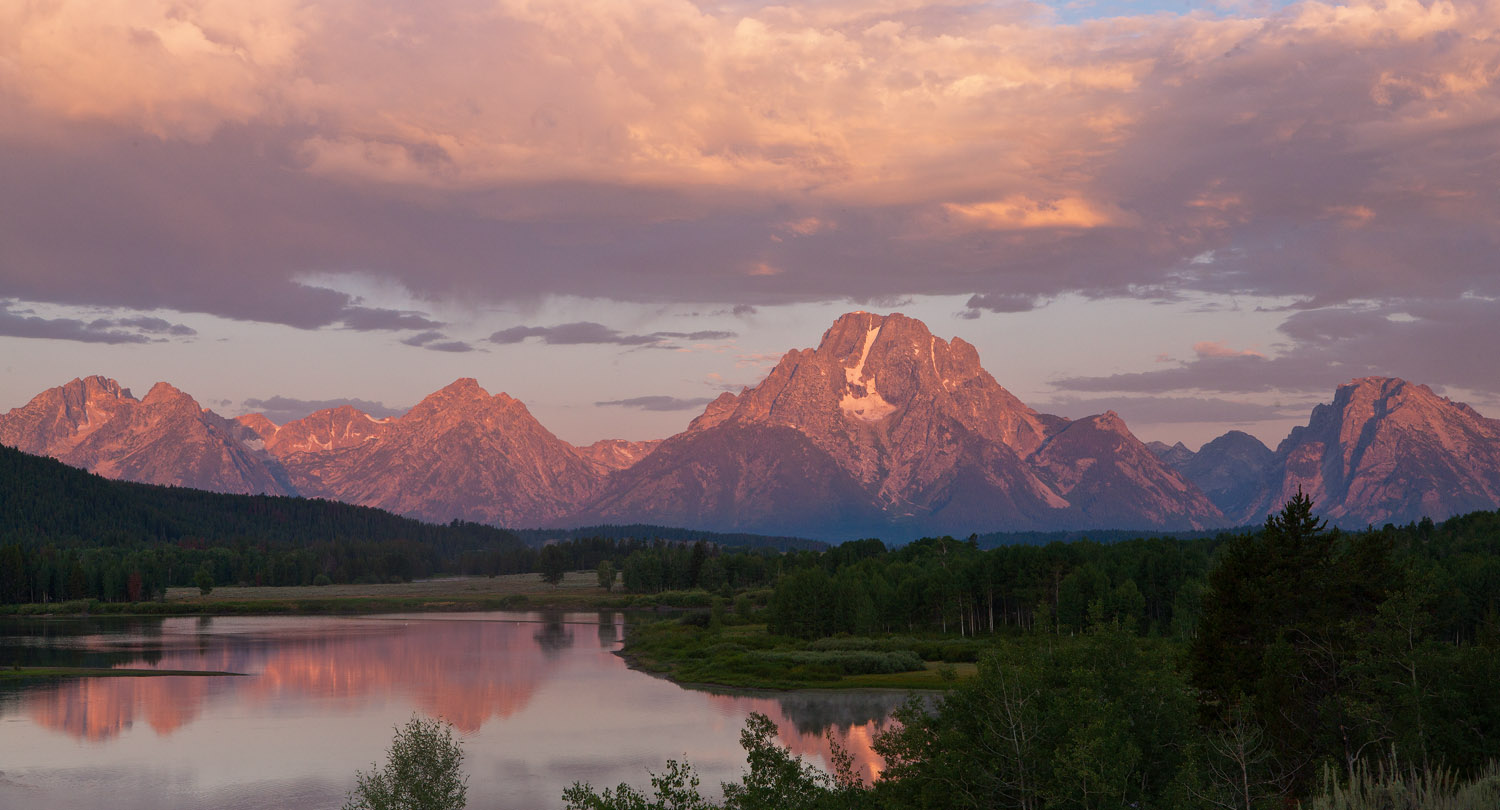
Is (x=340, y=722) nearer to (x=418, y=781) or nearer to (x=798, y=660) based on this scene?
(x=418, y=781)

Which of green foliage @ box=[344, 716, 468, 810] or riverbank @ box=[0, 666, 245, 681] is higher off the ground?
green foliage @ box=[344, 716, 468, 810]

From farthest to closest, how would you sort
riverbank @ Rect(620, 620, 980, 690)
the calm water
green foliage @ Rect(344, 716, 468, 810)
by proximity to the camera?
riverbank @ Rect(620, 620, 980, 690)
the calm water
green foliage @ Rect(344, 716, 468, 810)

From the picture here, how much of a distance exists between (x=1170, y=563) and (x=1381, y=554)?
92.9 meters

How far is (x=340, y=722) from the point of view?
3580 inches

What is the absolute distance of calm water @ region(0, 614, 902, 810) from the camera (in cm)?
6894

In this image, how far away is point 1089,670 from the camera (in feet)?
135

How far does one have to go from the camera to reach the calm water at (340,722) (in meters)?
68.9

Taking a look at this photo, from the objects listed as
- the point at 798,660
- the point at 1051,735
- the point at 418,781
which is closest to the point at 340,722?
the point at 418,781

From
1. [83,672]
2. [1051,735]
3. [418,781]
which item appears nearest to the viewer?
[1051,735]

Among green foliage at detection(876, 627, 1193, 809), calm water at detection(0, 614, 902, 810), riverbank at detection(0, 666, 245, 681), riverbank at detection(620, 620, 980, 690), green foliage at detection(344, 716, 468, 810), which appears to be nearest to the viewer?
green foliage at detection(876, 627, 1193, 809)

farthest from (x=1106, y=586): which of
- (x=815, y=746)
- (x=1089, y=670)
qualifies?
(x=1089, y=670)

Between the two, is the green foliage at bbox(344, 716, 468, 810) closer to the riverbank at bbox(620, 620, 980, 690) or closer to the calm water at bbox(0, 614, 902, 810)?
the calm water at bbox(0, 614, 902, 810)

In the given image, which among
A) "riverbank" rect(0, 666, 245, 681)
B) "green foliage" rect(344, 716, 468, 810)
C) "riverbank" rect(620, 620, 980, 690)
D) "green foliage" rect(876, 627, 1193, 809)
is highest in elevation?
"green foliage" rect(876, 627, 1193, 809)

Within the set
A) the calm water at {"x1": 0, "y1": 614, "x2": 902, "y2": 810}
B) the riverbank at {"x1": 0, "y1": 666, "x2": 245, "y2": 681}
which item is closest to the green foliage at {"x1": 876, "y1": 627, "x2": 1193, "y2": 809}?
the calm water at {"x1": 0, "y1": 614, "x2": 902, "y2": 810}
